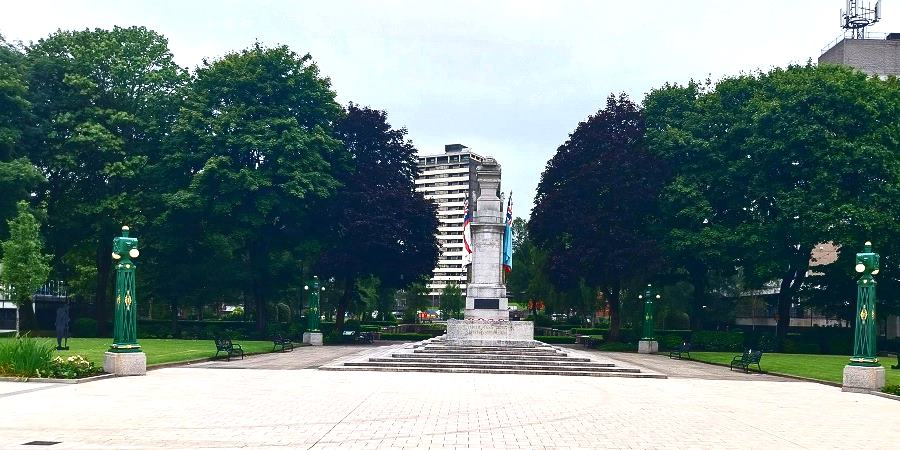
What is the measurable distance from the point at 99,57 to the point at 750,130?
3811 cm

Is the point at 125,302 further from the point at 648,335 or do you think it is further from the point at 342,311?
the point at 648,335

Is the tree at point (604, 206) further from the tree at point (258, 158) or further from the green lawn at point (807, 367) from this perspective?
the tree at point (258, 158)

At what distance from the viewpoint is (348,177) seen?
49969 mm

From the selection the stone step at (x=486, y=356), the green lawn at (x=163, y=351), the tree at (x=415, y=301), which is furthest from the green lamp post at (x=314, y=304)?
the tree at (x=415, y=301)

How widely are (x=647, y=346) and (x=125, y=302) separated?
101 ft

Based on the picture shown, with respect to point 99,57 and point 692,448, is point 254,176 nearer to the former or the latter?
point 99,57

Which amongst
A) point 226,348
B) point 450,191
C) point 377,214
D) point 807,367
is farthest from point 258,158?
point 450,191

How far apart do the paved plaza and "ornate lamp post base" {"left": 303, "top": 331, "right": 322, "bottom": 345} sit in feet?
69.6

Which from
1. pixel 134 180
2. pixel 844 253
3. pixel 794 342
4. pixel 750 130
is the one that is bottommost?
pixel 794 342

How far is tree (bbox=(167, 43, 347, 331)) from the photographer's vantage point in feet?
151

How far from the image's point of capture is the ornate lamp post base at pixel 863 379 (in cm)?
2386

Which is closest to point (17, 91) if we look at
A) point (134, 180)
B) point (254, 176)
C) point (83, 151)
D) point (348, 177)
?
point (83, 151)

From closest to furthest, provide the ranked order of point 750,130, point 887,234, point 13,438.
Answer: point 13,438, point 887,234, point 750,130

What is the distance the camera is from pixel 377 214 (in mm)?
48062
